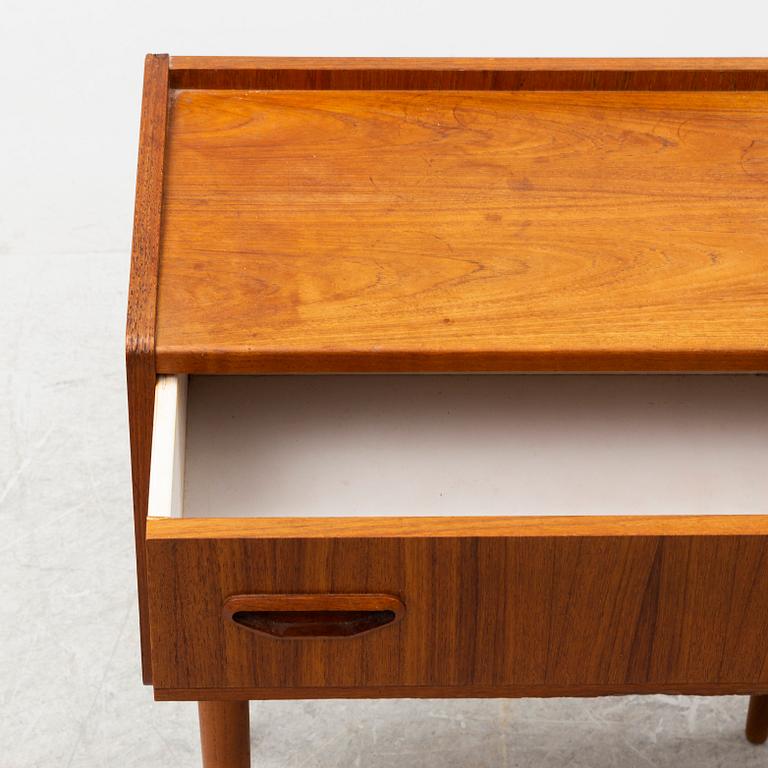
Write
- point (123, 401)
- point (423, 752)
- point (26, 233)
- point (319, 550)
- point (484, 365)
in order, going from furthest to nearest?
point (26, 233) → point (123, 401) → point (423, 752) → point (484, 365) → point (319, 550)

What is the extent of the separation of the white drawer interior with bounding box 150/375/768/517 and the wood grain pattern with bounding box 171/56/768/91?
212mm

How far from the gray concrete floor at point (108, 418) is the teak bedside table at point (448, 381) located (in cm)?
20

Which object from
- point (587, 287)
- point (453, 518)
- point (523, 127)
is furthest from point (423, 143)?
point (453, 518)

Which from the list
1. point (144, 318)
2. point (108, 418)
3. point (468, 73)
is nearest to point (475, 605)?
point (144, 318)

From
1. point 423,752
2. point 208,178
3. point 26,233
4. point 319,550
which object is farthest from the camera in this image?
point 26,233

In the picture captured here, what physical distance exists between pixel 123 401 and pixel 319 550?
2.63ft

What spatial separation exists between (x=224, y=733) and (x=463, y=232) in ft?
1.16

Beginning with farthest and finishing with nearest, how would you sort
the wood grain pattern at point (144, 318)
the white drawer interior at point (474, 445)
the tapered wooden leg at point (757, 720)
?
the tapered wooden leg at point (757, 720) < the white drawer interior at point (474, 445) < the wood grain pattern at point (144, 318)

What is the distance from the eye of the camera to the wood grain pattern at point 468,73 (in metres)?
1.07

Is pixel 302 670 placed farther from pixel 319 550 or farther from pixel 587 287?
pixel 587 287

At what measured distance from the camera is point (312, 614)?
0.79 m

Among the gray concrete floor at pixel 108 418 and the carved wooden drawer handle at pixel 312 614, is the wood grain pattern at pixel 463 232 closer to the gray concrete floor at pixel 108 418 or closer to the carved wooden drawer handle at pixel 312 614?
the carved wooden drawer handle at pixel 312 614

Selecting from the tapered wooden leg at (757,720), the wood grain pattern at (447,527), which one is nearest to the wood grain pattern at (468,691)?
the wood grain pattern at (447,527)

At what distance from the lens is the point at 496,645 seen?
80 cm
